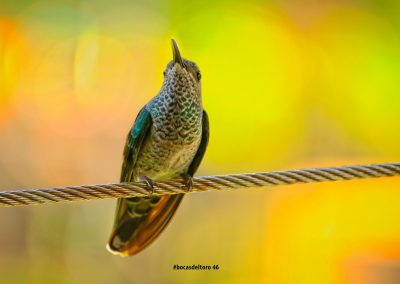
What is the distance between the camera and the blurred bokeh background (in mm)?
8695

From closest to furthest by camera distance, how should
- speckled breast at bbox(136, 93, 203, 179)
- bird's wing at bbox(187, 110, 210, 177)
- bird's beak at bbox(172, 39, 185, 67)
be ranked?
bird's beak at bbox(172, 39, 185, 67) < speckled breast at bbox(136, 93, 203, 179) < bird's wing at bbox(187, 110, 210, 177)

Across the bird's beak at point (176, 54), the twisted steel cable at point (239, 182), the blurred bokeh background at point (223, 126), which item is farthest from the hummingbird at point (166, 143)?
the blurred bokeh background at point (223, 126)

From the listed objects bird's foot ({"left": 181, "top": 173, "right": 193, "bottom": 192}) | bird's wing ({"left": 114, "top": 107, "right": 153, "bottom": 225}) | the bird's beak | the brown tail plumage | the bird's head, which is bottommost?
the brown tail plumage

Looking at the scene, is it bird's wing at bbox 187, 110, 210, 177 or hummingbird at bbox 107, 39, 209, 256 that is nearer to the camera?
hummingbird at bbox 107, 39, 209, 256

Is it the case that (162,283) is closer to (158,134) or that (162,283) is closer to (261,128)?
(261,128)

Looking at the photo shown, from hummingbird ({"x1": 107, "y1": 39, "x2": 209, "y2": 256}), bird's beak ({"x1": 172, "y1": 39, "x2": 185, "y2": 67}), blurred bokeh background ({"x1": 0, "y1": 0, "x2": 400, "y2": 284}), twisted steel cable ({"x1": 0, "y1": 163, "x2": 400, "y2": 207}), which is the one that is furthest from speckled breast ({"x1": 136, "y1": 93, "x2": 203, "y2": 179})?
blurred bokeh background ({"x1": 0, "y1": 0, "x2": 400, "y2": 284})

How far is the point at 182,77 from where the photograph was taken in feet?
14.9

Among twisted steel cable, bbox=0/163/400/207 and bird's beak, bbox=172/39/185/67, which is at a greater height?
bird's beak, bbox=172/39/185/67

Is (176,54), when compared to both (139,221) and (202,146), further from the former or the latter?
(139,221)

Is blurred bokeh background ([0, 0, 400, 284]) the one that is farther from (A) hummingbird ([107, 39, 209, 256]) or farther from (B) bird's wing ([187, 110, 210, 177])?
(B) bird's wing ([187, 110, 210, 177])

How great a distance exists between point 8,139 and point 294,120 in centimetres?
388

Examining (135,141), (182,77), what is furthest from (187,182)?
(182,77)

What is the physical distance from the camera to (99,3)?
13.1m

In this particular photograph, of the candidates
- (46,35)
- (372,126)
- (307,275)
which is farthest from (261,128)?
(46,35)
